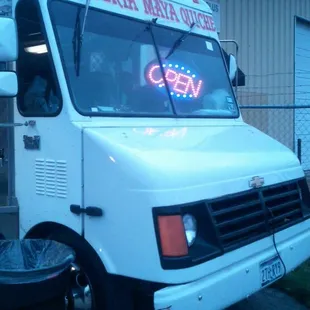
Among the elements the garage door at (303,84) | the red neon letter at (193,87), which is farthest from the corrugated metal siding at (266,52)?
the red neon letter at (193,87)

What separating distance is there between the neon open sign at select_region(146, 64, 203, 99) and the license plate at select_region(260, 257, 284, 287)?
1.58m

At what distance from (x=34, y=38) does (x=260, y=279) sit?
2.46 meters

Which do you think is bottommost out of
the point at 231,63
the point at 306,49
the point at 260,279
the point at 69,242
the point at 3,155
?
the point at 260,279

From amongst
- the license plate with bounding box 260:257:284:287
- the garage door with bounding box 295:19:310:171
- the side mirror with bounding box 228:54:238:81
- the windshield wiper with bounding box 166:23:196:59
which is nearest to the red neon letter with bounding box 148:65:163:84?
the windshield wiper with bounding box 166:23:196:59

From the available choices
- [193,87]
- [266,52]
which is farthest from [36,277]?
[266,52]

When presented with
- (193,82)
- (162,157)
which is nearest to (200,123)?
(193,82)

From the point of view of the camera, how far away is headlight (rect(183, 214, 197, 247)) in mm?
3474

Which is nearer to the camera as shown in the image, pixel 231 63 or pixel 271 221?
pixel 271 221

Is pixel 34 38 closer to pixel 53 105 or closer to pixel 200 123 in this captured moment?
pixel 53 105

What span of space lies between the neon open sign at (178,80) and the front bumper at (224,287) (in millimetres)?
1474

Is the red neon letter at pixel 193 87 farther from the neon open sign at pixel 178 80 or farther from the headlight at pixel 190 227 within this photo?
the headlight at pixel 190 227

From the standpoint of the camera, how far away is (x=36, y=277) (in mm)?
3312

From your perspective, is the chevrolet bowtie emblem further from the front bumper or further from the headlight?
the headlight

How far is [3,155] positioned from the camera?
4.19 m
